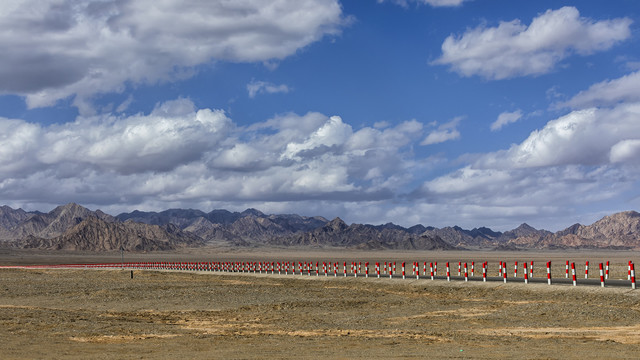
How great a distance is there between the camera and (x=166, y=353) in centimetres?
1612

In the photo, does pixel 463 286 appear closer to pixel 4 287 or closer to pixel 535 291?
pixel 535 291

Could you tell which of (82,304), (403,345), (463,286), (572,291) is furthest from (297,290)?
(403,345)

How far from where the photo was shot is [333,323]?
73.8 ft

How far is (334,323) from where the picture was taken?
2250cm

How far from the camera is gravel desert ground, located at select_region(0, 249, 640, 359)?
1622cm

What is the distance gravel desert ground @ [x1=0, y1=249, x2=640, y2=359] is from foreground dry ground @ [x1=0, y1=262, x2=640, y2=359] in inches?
1.2

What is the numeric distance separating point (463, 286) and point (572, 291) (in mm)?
6376

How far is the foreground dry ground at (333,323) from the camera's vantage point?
1622cm

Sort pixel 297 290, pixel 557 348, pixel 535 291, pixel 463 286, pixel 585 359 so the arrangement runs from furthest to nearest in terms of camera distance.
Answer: pixel 297 290 → pixel 463 286 → pixel 535 291 → pixel 557 348 → pixel 585 359

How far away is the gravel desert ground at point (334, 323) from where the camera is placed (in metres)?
16.2

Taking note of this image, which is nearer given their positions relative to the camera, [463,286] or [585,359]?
[585,359]

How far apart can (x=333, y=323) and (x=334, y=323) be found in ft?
0.09

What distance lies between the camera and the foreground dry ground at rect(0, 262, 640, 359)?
16.2 m

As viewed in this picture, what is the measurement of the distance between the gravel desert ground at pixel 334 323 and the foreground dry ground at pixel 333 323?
0.03 metres
